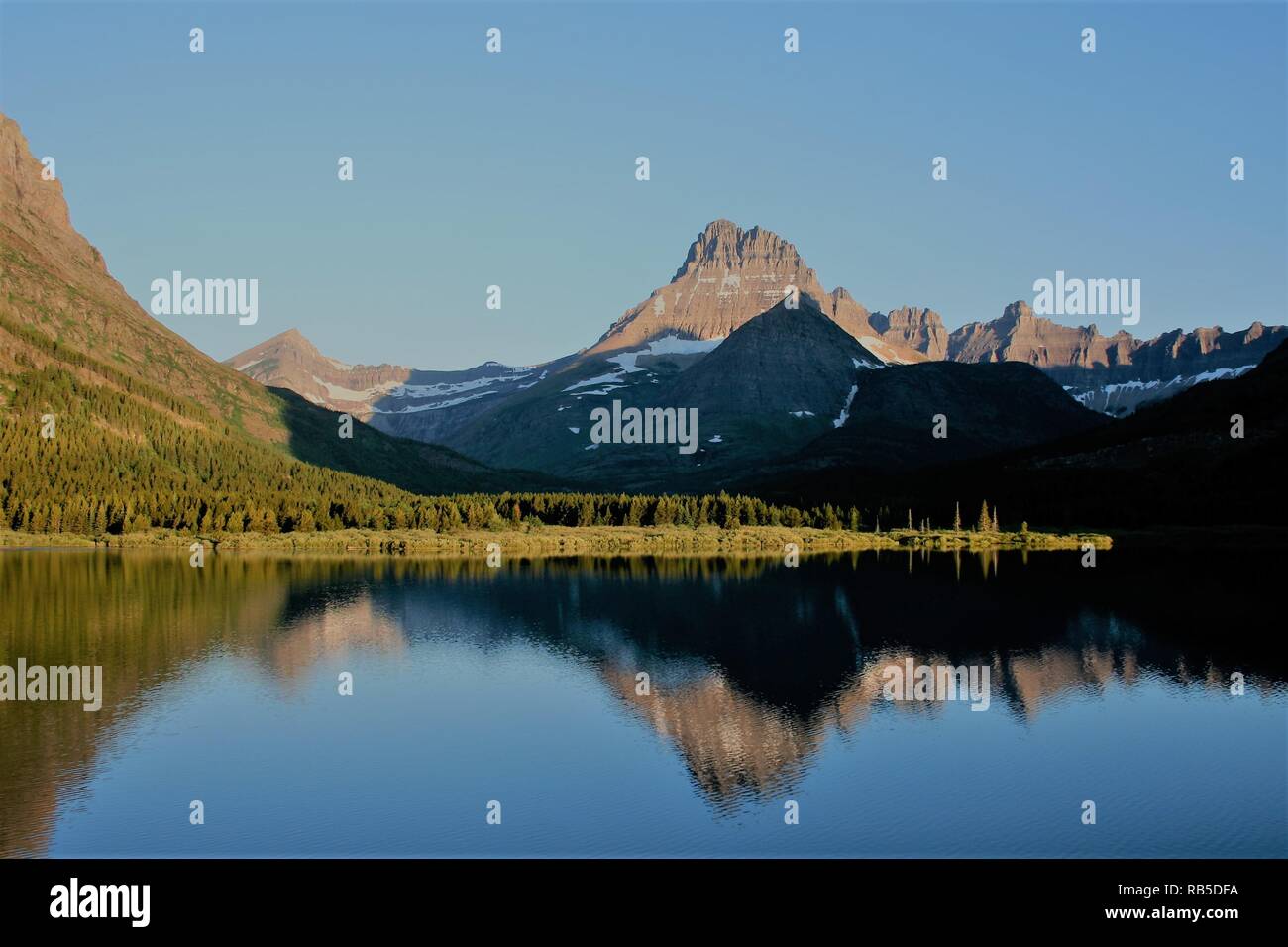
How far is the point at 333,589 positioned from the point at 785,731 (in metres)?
76.4

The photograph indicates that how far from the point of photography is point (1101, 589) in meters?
132

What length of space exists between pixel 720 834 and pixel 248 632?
57.0 meters

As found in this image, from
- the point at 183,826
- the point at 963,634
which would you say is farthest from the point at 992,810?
the point at 963,634

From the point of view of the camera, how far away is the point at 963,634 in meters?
95.9

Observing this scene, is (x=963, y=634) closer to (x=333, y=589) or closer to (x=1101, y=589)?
(x=1101, y=589)

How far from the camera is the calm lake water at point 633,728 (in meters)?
44.9

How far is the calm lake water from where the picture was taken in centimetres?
4494

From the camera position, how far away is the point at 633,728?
62.4 m

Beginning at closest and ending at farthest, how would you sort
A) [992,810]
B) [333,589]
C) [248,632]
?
[992,810], [248,632], [333,589]
